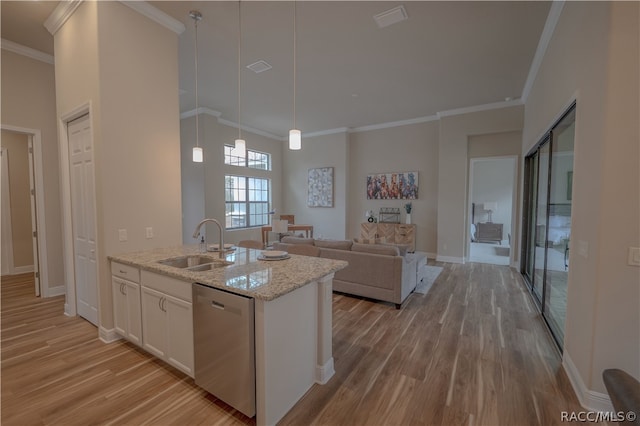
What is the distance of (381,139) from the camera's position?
7.41m

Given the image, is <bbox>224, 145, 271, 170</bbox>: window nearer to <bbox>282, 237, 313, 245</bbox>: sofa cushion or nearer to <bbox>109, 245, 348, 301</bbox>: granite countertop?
<bbox>282, 237, 313, 245</bbox>: sofa cushion

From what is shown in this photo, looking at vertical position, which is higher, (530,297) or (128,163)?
(128,163)

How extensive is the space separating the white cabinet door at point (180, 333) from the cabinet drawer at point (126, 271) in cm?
54

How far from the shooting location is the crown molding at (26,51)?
3.53 metres

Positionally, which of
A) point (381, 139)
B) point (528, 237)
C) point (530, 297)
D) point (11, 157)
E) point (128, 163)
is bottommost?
point (530, 297)

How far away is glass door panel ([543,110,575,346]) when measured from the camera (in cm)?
262

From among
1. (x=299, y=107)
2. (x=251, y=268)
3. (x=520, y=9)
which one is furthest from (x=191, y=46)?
(x=520, y=9)

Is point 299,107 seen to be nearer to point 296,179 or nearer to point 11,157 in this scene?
point 296,179

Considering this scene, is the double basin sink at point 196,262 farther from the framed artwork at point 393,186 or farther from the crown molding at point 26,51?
the framed artwork at point 393,186

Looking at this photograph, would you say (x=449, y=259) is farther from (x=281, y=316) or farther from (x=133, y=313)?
(x=133, y=313)

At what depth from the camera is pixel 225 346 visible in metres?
1.73

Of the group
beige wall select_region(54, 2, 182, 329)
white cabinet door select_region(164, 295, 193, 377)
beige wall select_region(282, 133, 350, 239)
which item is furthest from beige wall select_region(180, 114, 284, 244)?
white cabinet door select_region(164, 295, 193, 377)

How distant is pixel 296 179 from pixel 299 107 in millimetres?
3026

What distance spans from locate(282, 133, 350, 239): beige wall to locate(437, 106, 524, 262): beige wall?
8.49 feet
